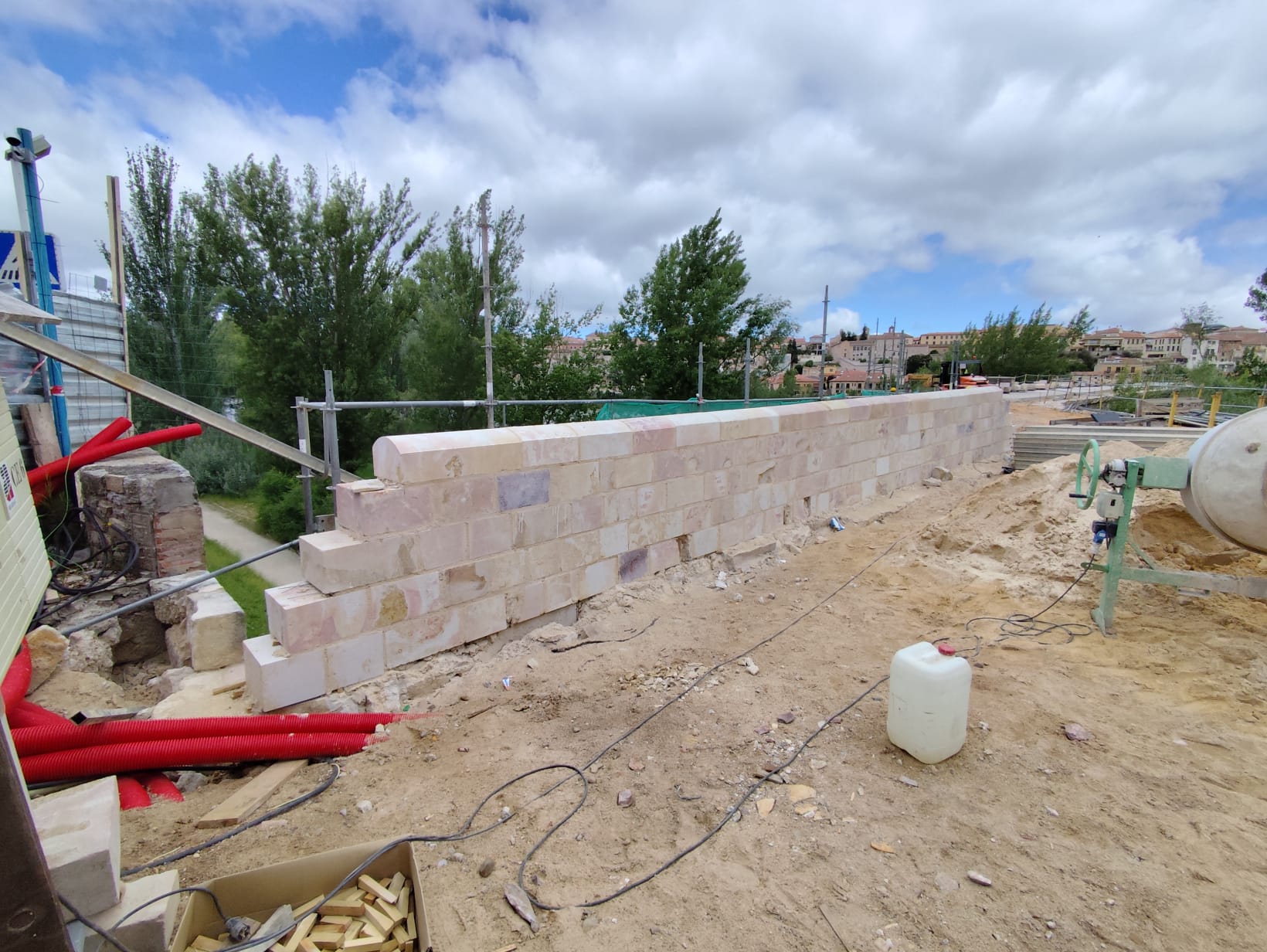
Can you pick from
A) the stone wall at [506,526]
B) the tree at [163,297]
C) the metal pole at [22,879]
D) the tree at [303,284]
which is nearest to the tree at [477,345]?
the tree at [303,284]

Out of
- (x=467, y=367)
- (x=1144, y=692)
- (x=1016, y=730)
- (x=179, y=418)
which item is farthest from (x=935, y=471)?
(x=179, y=418)

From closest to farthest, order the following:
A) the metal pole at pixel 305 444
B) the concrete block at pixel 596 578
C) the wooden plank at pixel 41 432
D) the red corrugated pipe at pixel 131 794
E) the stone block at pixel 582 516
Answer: the red corrugated pipe at pixel 131 794
the stone block at pixel 582 516
the concrete block at pixel 596 578
the metal pole at pixel 305 444
the wooden plank at pixel 41 432

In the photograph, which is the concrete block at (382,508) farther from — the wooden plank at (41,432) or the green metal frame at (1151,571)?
the wooden plank at (41,432)

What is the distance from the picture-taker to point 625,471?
4953 millimetres

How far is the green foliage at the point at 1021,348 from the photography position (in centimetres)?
4609

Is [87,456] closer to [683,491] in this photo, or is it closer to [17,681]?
[17,681]

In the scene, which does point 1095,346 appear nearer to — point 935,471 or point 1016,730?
point 935,471

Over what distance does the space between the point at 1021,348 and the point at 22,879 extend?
179ft

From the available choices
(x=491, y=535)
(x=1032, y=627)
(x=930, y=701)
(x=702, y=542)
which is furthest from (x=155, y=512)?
(x=1032, y=627)

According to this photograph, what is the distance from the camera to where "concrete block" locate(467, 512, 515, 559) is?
4.06 meters

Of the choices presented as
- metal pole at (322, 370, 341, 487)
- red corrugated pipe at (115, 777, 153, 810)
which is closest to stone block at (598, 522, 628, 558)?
metal pole at (322, 370, 341, 487)

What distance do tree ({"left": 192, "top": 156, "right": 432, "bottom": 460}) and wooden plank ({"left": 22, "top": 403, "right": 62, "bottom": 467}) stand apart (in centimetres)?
718

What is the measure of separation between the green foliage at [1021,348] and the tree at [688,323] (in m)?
34.6

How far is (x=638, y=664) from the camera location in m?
4.25
